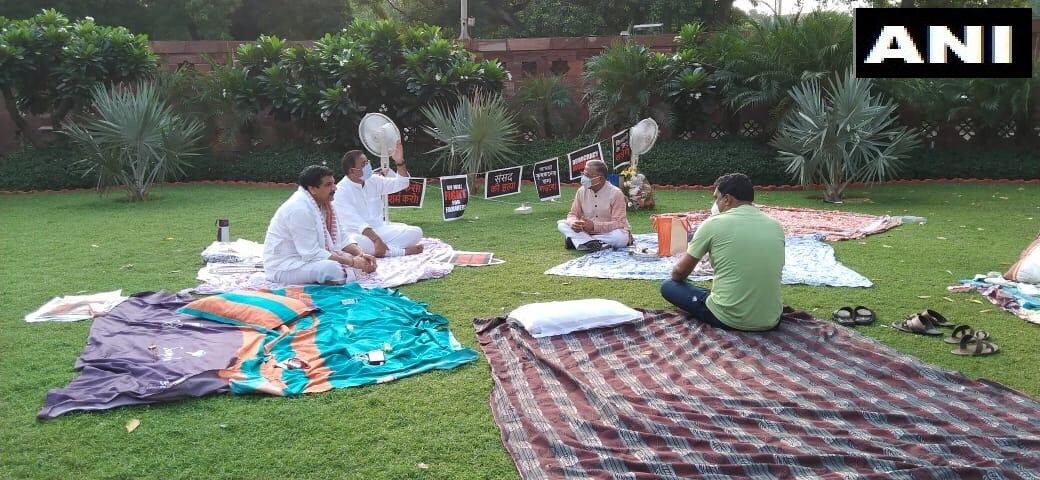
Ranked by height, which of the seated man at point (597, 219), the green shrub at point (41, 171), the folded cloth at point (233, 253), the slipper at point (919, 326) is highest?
the green shrub at point (41, 171)

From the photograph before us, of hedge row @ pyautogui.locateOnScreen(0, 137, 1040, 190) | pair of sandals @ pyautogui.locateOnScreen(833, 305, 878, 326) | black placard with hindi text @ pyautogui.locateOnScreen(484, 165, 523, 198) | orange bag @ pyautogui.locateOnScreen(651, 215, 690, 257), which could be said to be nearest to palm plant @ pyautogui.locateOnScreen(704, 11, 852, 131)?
hedge row @ pyautogui.locateOnScreen(0, 137, 1040, 190)

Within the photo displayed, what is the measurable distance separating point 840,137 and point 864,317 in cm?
721

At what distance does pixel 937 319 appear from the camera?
565cm

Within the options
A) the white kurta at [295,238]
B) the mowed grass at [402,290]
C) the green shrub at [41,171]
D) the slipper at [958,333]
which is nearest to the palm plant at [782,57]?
the mowed grass at [402,290]

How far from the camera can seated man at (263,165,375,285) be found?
6.70 m

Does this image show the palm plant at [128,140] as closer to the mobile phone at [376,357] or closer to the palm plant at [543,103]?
the palm plant at [543,103]

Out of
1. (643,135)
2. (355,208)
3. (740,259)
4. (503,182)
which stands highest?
(643,135)

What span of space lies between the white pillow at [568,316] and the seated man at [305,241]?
1.92 m

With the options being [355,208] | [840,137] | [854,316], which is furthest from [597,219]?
A: [840,137]

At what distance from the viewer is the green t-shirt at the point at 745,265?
5.35m

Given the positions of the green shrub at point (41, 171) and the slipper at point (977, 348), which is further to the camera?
the green shrub at point (41, 171)

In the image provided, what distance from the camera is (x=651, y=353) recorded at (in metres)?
5.11

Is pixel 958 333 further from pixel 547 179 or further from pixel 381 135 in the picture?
pixel 547 179

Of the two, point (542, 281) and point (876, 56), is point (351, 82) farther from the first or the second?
point (876, 56)
